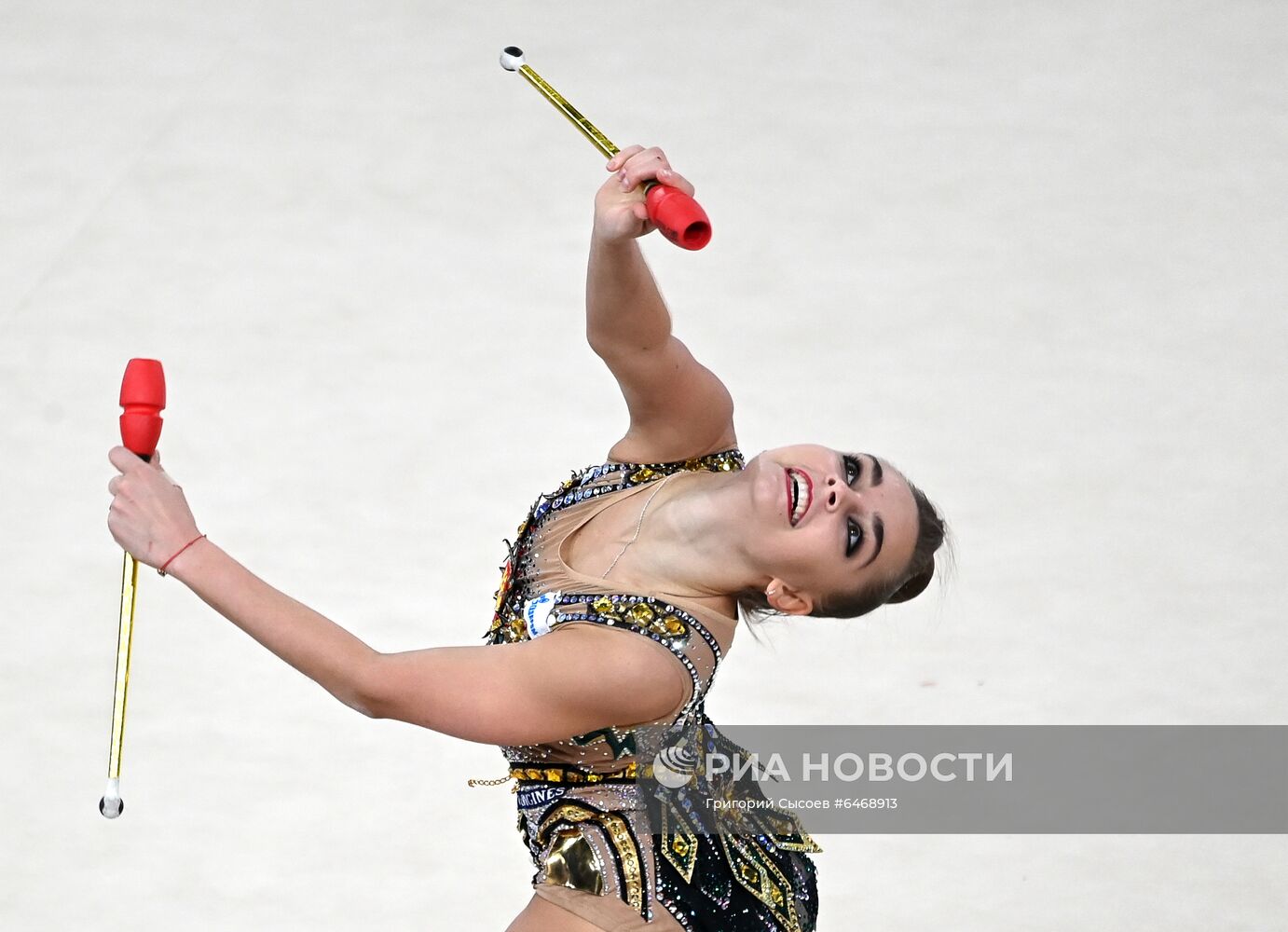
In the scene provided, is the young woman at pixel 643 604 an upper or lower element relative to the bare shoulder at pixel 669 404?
lower

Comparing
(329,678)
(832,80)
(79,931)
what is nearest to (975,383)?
(832,80)

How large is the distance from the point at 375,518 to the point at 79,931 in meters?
1.11

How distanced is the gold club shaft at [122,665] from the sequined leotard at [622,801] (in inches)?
19.3

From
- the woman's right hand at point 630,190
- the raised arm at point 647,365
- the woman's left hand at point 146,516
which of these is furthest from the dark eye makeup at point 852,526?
the woman's left hand at point 146,516

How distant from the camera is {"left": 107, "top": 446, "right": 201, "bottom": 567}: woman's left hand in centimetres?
185

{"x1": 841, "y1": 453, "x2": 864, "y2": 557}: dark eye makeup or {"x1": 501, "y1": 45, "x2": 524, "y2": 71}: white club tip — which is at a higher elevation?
{"x1": 501, "y1": 45, "x2": 524, "y2": 71}: white club tip

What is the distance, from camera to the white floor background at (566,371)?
3.42 m

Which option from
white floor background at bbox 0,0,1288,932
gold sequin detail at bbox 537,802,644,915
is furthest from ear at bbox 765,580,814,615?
white floor background at bbox 0,0,1288,932

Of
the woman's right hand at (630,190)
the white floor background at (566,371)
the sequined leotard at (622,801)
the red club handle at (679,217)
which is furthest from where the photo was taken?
the white floor background at (566,371)

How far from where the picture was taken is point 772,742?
347 cm

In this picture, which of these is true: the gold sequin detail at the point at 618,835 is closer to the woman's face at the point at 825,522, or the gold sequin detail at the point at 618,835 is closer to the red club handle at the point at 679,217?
the woman's face at the point at 825,522

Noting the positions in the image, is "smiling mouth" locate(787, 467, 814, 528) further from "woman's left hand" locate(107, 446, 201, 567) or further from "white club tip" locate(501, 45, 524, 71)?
"woman's left hand" locate(107, 446, 201, 567)

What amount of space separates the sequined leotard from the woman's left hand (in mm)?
506

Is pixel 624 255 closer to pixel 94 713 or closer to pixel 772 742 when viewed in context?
pixel 772 742
